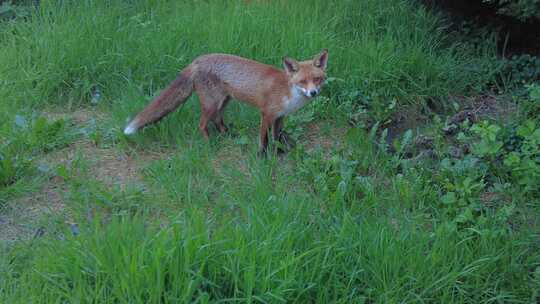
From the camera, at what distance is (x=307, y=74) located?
4676 mm

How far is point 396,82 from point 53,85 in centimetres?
295

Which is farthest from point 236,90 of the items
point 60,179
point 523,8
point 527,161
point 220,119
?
point 523,8

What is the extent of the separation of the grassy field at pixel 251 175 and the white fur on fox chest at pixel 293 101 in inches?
14.3

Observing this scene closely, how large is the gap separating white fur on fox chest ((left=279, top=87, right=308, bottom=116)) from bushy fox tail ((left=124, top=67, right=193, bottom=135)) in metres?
0.74

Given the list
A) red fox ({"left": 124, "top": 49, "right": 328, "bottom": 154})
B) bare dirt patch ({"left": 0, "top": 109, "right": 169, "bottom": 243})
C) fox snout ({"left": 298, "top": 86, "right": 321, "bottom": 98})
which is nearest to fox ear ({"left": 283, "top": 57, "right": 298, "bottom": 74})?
red fox ({"left": 124, "top": 49, "right": 328, "bottom": 154})

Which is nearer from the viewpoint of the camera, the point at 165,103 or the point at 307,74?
the point at 307,74

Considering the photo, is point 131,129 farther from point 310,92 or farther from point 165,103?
point 310,92

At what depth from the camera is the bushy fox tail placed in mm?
4824

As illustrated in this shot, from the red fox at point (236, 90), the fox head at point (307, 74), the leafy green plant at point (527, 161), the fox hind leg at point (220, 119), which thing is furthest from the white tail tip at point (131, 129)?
the leafy green plant at point (527, 161)

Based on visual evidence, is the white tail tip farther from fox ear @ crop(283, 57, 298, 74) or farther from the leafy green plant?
the leafy green plant

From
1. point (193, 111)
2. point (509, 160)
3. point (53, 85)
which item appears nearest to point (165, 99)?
point (193, 111)

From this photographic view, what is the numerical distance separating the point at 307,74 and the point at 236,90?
0.61 meters

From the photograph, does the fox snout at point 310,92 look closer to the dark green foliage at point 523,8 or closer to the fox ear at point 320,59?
the fox ear at point 320,59

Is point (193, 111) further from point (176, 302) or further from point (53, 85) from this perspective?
point (176, 302)
